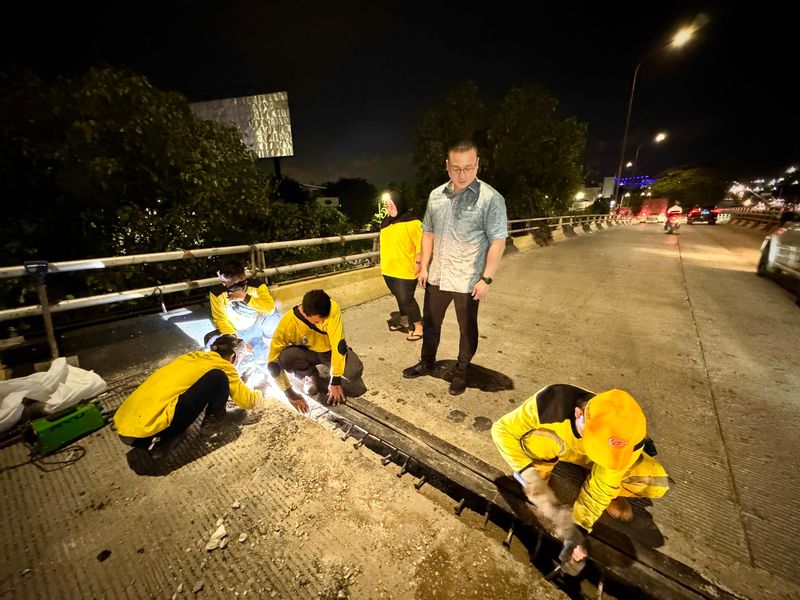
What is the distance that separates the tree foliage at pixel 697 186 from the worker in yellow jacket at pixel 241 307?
64918 millimetres

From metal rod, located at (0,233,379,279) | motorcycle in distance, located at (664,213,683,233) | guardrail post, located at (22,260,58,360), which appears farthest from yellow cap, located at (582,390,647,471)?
motorcycle in distance, located at (664,213,683,233)

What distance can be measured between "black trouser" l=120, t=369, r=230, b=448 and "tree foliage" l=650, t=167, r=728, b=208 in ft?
216

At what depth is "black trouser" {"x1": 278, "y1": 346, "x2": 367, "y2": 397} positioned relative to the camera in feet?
9.32

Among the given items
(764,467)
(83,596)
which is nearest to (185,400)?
(83,596)

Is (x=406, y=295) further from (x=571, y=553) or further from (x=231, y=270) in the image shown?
(x=571, y=553)

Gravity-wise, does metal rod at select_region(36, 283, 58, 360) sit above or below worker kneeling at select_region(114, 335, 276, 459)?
above

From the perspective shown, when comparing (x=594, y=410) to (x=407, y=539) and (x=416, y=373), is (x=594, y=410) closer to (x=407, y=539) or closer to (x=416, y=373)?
(x=407, y=539)

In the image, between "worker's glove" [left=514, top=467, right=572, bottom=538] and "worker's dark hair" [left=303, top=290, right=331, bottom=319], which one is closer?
"worker's glove" [left=514, top=467, right=572, bottom=538]

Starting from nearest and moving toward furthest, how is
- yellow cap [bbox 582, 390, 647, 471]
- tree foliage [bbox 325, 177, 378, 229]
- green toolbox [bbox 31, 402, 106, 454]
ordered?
1. yellow cap [bbox 582, 390, 647, 471]
2. green toolbox [bbox 31, 402, 106, 454]
3. tree foliage [bbox 325, 177, 378, 229]

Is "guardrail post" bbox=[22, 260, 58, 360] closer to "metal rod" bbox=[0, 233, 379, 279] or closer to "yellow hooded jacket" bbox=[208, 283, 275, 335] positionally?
"metal rod" bbox=[0, 233, 379, 279]

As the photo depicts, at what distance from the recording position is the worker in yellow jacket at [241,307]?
3150 millimetres

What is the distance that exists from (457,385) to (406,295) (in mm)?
1470

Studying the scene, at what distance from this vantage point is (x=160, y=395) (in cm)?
202

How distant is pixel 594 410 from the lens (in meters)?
1.46
